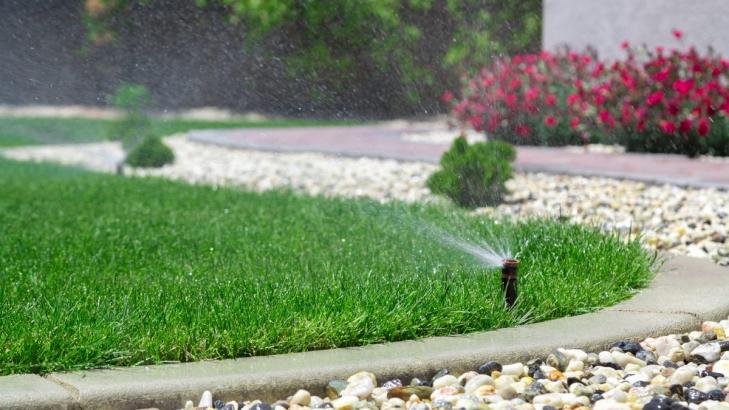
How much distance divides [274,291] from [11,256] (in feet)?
5.44

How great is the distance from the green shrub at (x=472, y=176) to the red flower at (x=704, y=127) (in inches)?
129

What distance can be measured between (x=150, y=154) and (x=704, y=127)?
4.93m

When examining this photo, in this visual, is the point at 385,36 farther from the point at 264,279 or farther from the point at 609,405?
the point at 609,405

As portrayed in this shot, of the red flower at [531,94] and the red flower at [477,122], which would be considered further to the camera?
the red flower at [477,122]

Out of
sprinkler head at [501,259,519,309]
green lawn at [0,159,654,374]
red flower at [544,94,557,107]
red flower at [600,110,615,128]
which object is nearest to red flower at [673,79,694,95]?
red flower at [600,110,615,128]

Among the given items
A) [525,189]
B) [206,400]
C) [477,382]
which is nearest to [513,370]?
[477,382]

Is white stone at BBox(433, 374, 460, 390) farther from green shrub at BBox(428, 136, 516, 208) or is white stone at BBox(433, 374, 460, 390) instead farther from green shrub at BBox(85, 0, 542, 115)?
green shrub at BBox(85, 0, 542, 115)

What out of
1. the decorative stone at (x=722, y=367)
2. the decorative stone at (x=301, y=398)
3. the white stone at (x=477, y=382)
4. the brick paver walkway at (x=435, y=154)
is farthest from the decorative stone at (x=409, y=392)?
the brick paver walkway at (x=435, y=154)

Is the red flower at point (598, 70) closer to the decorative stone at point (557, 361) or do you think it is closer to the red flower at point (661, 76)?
the red flower at point (661, 76)

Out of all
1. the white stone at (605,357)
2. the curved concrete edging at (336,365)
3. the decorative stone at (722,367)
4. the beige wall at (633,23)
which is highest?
the beige wall at (633,23)

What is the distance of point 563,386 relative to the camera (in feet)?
9.93

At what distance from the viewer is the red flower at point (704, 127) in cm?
964

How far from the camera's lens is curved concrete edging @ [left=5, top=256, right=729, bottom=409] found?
2727 millimetres

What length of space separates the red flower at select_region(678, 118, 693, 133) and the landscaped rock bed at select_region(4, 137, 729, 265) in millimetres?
1963
